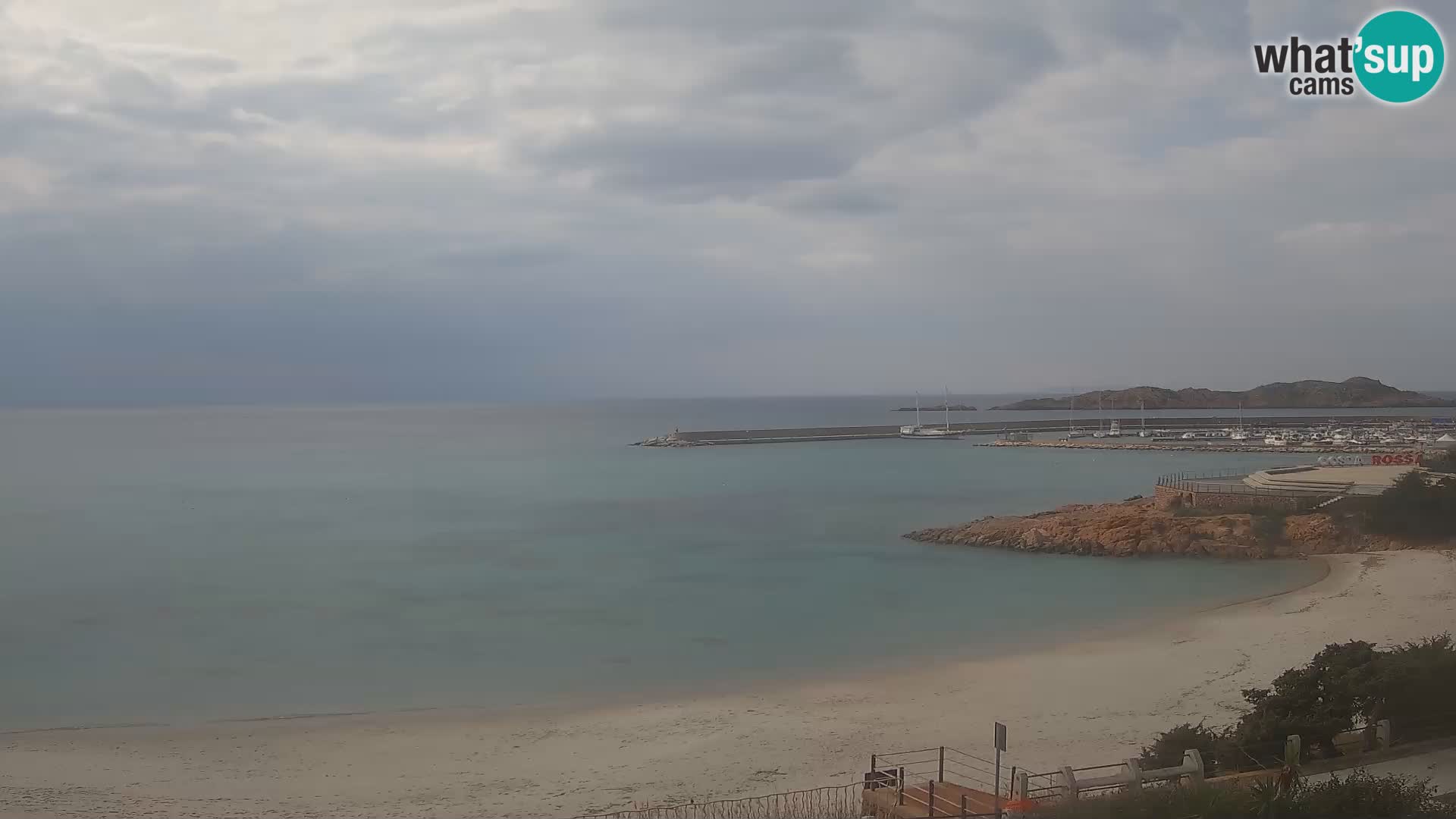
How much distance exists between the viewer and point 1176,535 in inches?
1088

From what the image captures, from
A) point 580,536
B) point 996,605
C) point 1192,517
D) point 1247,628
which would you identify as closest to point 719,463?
point 580,536

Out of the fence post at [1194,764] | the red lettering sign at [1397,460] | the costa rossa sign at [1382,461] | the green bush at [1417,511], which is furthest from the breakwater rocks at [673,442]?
the fence post at [1194,764]

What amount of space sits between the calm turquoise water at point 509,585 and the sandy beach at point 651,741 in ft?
4.95

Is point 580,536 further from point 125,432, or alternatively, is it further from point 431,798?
point 125,432

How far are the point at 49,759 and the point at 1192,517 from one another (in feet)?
89.7

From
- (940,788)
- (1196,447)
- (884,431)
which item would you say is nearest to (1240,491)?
(940,788)

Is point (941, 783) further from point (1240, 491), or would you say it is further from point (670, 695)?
point (1240, 491)

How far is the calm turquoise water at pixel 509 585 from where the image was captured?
17.3 m

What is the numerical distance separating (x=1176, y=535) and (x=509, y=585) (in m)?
18.3

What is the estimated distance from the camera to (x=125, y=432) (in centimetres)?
12606

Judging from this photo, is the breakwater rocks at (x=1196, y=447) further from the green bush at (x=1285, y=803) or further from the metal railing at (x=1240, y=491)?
the green bush at (x=1285, y=803)

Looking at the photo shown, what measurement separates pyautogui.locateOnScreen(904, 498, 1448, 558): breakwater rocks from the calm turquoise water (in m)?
0.89

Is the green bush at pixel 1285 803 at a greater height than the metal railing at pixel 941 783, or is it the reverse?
the green bush at pixel 1285 803

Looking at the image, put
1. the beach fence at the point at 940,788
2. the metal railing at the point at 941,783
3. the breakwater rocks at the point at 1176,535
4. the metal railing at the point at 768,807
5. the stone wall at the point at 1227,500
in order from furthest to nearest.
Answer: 1. the stone wall at the point at 1227,500
2. the breakwater rocks at the point at 1176,535
3. the metal railing at the point at 768,807
4. the metal railing at the point at 941,783
5. the beach fence at the point at 940,788
